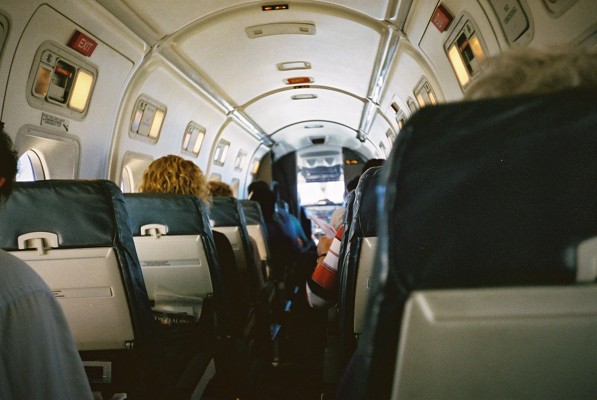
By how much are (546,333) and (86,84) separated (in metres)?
4.50

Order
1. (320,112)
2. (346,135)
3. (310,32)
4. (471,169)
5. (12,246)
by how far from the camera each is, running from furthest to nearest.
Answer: (346,135), (320,112), (310,32), (12,246), (471,169)

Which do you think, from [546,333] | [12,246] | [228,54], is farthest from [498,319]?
[228,54]

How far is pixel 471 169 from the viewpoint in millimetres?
755

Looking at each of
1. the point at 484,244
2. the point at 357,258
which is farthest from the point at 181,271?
the point at 484,244

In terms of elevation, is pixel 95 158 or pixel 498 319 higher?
pixel 95 158

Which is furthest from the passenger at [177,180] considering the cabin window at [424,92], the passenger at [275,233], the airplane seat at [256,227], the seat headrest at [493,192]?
the seat headrest at [493,192]

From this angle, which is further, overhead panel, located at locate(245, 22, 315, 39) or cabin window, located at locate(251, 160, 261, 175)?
cabin window, located at locate(251, 160, 261, 175)

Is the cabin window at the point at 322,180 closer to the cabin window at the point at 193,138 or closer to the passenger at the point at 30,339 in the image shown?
the cabin window at the point at 193,138

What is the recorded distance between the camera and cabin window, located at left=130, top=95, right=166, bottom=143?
519 cm

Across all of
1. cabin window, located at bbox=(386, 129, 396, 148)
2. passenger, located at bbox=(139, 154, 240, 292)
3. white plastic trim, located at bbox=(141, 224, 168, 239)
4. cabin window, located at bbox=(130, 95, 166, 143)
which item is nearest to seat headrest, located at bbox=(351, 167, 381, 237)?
white plastic trim, located at bbox=(141, 224, 168, 239)

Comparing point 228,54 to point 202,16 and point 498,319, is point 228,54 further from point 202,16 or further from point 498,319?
point 498,319

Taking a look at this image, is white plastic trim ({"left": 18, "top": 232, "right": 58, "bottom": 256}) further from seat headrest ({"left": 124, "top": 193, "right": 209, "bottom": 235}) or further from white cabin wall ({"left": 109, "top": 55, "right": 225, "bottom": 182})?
white cabin wall ({"left": 109, "top": 55, "right": 225, "bottom": 182})

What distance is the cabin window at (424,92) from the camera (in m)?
4.85

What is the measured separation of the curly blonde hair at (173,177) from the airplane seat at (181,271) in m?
0.54
